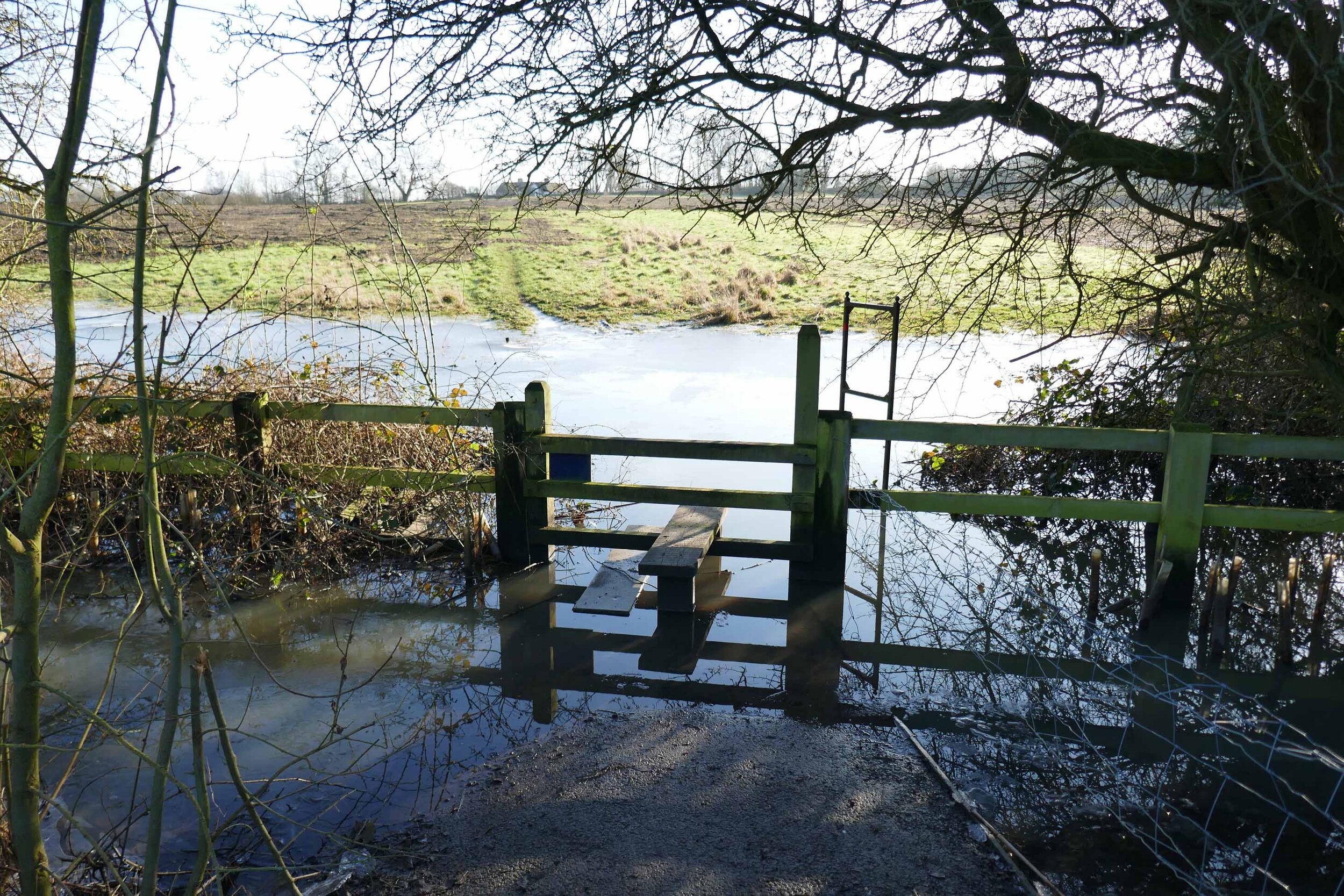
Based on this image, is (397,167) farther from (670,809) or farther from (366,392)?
(670,809)

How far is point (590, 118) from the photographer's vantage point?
19.4ft

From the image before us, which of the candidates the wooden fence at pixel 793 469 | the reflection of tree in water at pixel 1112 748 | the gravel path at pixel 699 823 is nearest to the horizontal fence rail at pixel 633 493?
the wooden fence at pixel 793 469

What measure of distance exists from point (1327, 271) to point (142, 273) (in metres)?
5.94

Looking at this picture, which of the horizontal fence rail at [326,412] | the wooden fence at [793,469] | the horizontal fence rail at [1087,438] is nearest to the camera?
the horizontal fence rail at [1087,438]

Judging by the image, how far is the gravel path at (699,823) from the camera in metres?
3.49

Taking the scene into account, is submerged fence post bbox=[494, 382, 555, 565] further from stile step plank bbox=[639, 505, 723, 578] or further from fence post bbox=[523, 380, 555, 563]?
stile step plank bbox=[639, 505, 723, 578]

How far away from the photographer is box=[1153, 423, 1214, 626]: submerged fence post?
5.88 metres

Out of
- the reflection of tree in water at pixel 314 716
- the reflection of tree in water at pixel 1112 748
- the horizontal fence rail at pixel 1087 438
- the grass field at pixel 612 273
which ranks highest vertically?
the grass field at pixel 612 273

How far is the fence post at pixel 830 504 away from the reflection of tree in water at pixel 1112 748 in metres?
0.33

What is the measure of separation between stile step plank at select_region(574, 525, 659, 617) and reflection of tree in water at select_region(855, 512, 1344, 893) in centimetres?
154

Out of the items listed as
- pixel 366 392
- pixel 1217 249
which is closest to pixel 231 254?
pixel 366 392

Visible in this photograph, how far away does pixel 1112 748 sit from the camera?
4449 mm

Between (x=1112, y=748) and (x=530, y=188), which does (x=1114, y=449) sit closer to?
(x=1112, y=748)

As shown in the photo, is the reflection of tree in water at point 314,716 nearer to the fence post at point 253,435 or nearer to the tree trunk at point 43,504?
the tree trunk at point 43,504
